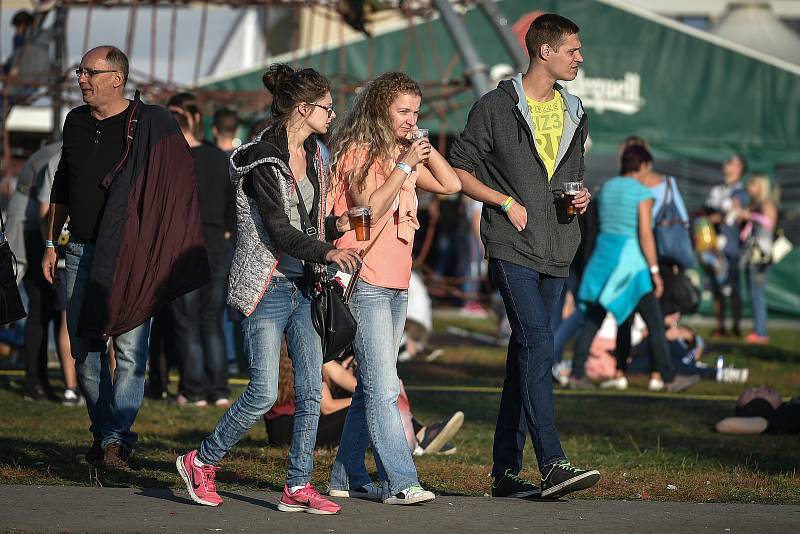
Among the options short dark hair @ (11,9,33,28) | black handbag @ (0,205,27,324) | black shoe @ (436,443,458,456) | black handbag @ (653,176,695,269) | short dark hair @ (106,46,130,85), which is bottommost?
black shoe @ (436,443,458,456)

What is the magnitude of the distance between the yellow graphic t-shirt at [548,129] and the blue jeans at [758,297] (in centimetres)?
1066

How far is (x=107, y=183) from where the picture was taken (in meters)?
6.45

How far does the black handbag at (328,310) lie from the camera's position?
17.6 feet

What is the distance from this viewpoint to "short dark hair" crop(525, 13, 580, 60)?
20.0ft

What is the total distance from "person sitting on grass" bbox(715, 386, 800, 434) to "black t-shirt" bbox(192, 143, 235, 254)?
147 inches

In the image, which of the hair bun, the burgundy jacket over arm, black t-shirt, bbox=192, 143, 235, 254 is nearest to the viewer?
the hair bun

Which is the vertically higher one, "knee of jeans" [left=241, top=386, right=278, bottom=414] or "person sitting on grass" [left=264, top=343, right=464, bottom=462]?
"knee of jeans" [left=241, top=386, right=278, bottom=414]

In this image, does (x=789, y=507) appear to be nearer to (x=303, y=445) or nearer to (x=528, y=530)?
(x=528, y=530)

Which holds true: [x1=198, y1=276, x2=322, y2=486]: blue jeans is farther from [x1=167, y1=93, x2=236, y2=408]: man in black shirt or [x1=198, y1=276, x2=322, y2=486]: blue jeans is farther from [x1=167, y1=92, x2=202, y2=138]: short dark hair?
[x1=167, y1=93, x2=236, y2=408]: man in black shirt

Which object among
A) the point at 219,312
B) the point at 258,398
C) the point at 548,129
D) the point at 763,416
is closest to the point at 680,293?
the point at 763,416

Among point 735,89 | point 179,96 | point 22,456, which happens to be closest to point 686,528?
point 22,456

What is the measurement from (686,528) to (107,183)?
310 cm

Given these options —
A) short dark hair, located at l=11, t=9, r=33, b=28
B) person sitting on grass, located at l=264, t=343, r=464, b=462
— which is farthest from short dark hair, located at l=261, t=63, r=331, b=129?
short dark hair, located at l=11, t=9, r=33, b=28

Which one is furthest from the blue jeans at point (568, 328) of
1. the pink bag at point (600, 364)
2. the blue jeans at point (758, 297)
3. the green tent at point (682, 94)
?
the green tent at point (682, 94)
